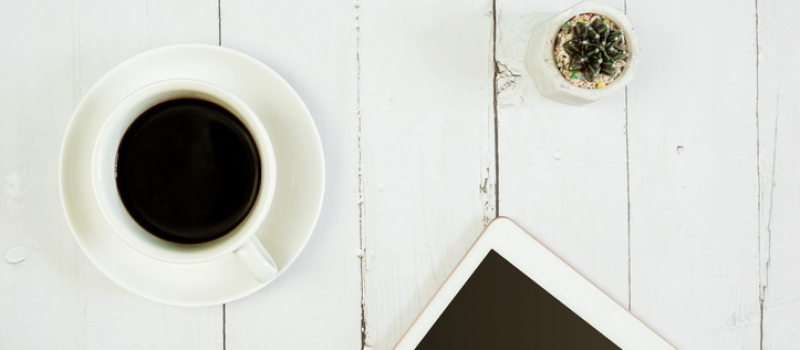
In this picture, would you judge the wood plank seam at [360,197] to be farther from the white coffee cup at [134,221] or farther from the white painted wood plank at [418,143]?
the white coffee cup at [134,221]

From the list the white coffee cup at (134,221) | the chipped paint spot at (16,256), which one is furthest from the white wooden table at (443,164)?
the white coffee cup at (134,221)

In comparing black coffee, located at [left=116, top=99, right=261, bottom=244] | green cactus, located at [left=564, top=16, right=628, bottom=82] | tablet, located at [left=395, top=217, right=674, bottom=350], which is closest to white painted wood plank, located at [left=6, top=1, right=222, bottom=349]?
black coffee, located at [left=116, top=99, right=261, bottom=244]

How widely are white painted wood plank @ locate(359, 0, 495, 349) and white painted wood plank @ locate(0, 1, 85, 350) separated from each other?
296 millimetres

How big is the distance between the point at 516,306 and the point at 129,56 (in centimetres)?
46

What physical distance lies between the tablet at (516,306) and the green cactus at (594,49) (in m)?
0.17

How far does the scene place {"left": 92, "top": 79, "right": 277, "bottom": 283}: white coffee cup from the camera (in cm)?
43

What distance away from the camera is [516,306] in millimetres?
561

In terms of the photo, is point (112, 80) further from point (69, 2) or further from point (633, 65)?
point (633, 65)

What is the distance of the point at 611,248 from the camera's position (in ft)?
1.91

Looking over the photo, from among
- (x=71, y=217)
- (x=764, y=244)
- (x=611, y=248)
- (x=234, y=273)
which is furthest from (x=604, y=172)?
(x=71, y=217)

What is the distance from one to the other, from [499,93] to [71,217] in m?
0.42

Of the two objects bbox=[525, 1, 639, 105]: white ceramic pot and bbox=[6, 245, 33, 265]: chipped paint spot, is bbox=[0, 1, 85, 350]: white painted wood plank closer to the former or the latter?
bbox=[6, 245, 33, 265]: chipped paint spot

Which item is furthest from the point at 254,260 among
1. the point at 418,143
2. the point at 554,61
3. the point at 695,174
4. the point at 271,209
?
the point at 695,174

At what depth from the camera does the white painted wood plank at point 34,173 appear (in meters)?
0.55
